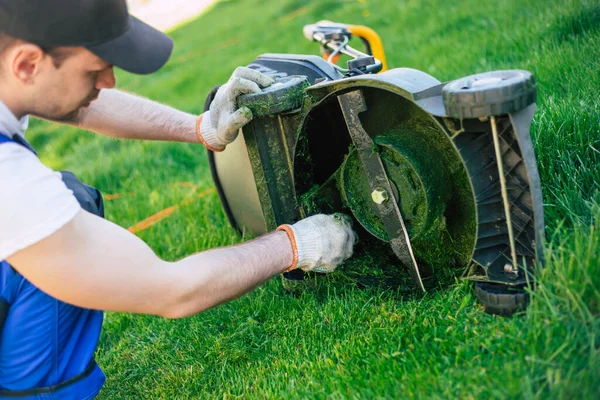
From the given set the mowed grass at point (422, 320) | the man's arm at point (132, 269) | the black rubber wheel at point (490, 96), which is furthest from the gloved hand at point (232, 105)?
the black rubber wheel at point (490, 96)

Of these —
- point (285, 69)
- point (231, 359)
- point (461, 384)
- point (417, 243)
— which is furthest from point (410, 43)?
point (461, 384)

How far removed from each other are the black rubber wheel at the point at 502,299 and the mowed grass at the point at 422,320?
4cm

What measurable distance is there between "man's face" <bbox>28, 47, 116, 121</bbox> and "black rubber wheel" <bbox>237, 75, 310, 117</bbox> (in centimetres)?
55

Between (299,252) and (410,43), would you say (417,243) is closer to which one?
(299,252)

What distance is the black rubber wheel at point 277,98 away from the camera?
2.33 m

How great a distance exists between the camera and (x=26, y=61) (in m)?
1.86

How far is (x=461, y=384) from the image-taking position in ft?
5.50

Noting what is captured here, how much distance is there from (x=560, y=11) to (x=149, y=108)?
112 inches

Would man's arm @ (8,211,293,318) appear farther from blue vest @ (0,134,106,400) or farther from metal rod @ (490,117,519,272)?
metal rod @ (490,117,519,272)

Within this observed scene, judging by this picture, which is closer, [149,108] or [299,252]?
[299,252]

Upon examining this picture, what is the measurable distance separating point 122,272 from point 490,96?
1187 millimetres

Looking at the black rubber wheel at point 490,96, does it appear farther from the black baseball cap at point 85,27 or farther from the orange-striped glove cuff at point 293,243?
the black baseball cap at point 85,27

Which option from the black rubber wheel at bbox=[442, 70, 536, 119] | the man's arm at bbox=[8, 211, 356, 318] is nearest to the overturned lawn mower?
the black rubber wheel at bbox=[442, 70, 536, 119]

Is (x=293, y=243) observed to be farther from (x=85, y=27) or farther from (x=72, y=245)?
(x=85, y=27)
